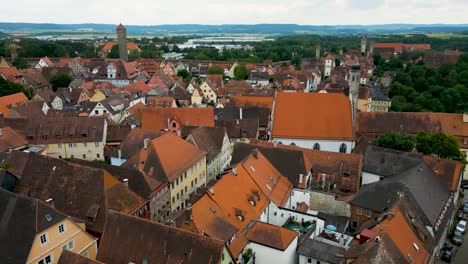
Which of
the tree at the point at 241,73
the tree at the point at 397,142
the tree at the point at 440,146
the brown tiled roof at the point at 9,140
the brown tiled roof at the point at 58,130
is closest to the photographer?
the brown tiled roof at the point at 9,140

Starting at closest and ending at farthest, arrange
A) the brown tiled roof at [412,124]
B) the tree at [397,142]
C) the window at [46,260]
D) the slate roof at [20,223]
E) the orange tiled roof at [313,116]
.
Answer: the slate roof at [20,223] → the window at [46,260] → the tree at [397,142] → the orange tiled roof at [313,116] → the brown tiled roof at [412,124]

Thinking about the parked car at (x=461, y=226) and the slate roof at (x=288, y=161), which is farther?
the slate roof at (x=288, y=161)

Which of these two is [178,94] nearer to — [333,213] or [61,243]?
[333,213]

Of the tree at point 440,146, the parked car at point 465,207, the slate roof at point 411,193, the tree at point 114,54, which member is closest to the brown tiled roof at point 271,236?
the slate roof at point 411,193

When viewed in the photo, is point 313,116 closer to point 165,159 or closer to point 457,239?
point 457,239

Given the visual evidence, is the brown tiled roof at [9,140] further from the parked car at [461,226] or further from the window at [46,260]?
the parked car at [461,226]

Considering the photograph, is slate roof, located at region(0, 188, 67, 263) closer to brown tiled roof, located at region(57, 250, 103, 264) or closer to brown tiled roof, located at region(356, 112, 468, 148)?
brown tiled roof, located at region(57, 250, 103, 264)

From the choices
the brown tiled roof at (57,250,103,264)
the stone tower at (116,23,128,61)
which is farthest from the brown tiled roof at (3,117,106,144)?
the stone tower at (116,23,128,61)
